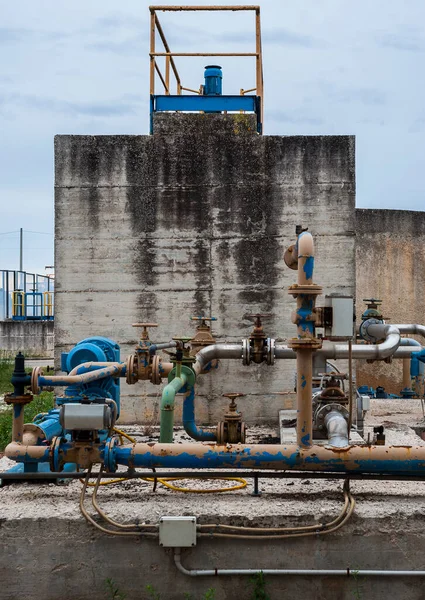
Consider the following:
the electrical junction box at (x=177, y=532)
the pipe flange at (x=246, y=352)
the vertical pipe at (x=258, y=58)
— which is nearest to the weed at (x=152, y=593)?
the electrical junction box at (x=177, y=532)

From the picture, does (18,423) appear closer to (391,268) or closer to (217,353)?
(217,353)

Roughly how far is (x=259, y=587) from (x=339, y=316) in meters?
1.53

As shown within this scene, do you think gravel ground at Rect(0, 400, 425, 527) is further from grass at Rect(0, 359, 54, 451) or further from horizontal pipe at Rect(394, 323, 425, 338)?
grass at Rect(0, 359, 54, 451)

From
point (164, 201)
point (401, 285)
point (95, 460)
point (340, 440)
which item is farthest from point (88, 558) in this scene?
point (401, 285)

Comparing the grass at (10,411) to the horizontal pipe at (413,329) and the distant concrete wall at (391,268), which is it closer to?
the horizontal pipe at (413,329)

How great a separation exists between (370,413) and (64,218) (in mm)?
3958

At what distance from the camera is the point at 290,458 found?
13.2 ft

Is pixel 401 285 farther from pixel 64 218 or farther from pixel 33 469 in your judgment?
pixel 33 469

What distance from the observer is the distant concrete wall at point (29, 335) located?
22938 millimetres

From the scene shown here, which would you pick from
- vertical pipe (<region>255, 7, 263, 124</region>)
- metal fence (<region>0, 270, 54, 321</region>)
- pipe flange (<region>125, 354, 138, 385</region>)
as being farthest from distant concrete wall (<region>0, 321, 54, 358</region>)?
pipe flange (<region>125, 354, 138, 385</region>)

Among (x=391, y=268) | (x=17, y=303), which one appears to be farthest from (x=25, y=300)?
(x=391, y=268)

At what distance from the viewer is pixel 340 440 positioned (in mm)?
4457

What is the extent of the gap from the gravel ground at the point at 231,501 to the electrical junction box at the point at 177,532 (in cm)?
9

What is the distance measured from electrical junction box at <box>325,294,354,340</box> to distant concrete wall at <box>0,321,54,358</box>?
19721mm
